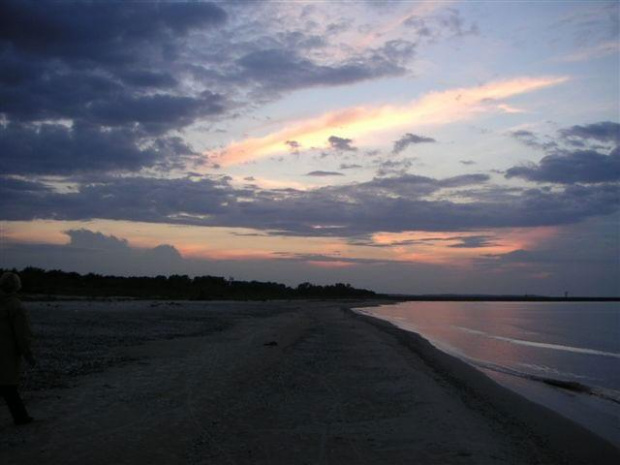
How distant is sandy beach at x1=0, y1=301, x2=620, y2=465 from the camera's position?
24.9 ft

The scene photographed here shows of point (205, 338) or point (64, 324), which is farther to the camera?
point (64, 324)

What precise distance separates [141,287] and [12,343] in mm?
84988

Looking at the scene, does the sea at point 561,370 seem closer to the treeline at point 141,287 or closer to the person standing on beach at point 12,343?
the person standing on beach at point 12,343

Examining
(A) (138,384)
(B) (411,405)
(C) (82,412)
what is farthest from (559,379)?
(C) (82,412)

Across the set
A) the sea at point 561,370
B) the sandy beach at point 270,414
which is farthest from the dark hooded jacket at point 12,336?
the sea at point 561,370

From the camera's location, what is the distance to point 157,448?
757cm

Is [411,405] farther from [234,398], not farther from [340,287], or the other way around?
[340,287]

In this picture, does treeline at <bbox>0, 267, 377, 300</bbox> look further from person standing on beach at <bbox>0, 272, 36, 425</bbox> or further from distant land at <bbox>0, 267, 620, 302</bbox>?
person standing on beach at <bbox>0, 272, 36, 425</bbox>

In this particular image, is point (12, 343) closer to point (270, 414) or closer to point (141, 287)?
point (270, 414)

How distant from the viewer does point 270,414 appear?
9.97m

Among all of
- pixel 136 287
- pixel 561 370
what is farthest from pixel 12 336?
pixel 136 287

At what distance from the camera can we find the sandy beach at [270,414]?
7.60 meters

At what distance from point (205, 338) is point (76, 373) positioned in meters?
10.6

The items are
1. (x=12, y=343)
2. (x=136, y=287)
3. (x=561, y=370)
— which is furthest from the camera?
(x=136, y=287)
